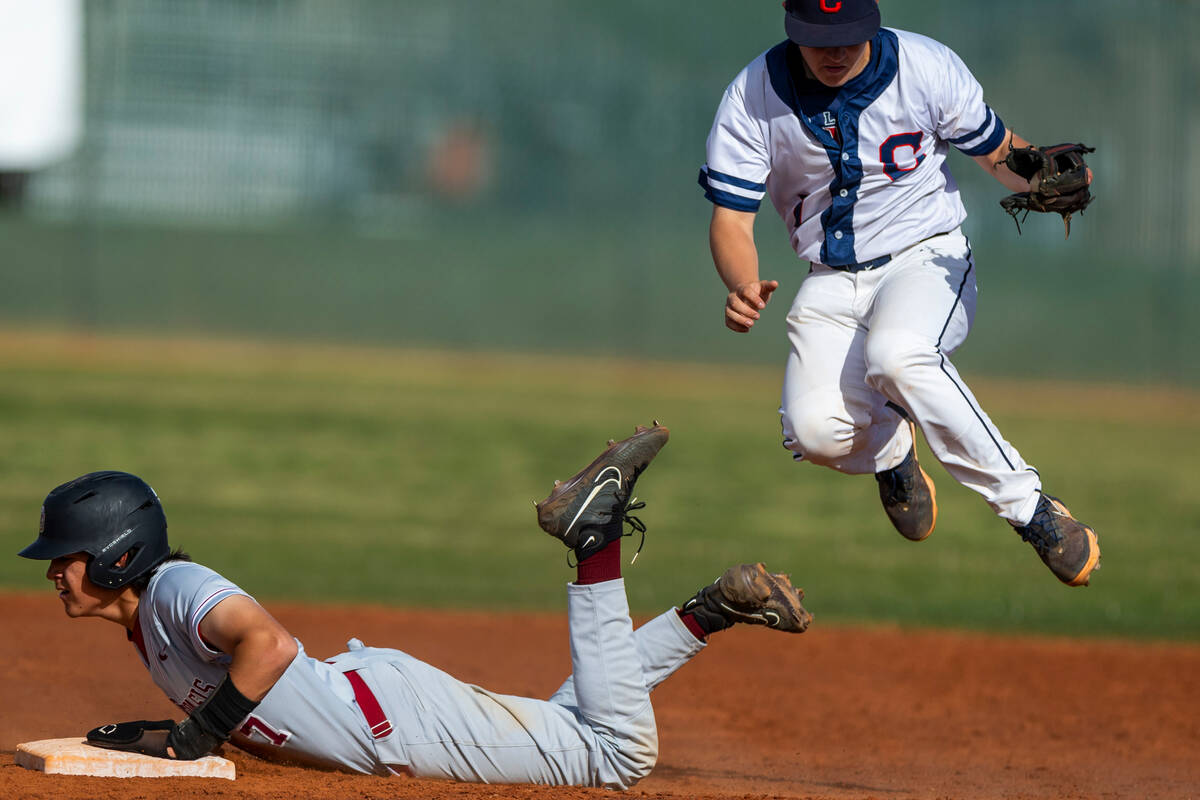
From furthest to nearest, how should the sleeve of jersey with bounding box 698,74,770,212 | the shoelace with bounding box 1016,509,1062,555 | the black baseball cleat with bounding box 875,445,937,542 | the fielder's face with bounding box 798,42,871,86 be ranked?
the black baseball cleat with bounding box 875,445,937,542 → the sleeve of jersey with bounding box 698,74,770,212 → the fielder's face with bounding box 798,42,871,86 → the shoelace with bounding box 1016,509,1062,555

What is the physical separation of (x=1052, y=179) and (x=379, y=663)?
2537 mm

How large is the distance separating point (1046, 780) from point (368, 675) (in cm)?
251

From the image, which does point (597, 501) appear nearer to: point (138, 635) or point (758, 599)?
point (758, 599)

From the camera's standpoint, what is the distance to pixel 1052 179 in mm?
4383

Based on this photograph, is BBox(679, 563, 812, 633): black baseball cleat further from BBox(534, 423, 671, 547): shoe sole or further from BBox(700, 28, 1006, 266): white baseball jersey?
BBox(700, 28, 1006, 266): white baseball jersey

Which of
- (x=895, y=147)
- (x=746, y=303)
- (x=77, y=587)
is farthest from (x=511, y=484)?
(x=77, y=587)

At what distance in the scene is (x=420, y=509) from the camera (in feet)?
36.3

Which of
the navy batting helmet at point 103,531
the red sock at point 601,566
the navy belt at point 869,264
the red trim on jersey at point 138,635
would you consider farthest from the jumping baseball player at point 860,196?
the red trim on jersey at point 138,635

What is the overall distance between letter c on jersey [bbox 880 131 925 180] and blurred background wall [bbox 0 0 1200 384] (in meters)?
13.8

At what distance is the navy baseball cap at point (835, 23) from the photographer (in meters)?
4.32

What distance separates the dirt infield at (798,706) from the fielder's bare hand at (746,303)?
142 cm

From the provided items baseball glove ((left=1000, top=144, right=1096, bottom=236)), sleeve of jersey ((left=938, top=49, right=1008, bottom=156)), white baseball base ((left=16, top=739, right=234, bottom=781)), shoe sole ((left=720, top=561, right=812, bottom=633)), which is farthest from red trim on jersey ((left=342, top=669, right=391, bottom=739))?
sleeve of jersey ((left=938, top=49, right=1008, bottom=156))

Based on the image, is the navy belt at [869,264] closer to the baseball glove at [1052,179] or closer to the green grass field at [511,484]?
the baseball glove at [1052,179]

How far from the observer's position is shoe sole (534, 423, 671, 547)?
420 cm
